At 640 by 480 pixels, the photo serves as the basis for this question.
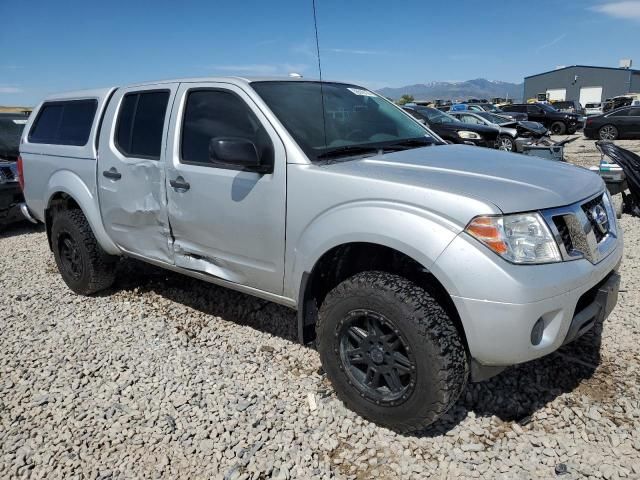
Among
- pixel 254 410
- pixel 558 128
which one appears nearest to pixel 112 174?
pixel 254 410

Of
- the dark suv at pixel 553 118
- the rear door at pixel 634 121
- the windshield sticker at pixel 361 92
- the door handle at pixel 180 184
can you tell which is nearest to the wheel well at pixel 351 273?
the door handle at pixel 180 184

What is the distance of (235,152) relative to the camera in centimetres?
274

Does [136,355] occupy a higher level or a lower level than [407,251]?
lower

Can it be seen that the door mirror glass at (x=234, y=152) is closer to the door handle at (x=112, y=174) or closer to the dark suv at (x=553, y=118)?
the door handle at (x=112, y=174)

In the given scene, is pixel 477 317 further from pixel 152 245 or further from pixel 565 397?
pixel 152 245

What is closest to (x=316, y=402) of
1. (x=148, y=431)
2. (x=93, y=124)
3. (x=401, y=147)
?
(x=148, y=431)

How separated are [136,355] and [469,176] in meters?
2.57

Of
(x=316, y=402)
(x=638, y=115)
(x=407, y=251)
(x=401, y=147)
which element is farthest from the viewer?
(x=638, y=115)

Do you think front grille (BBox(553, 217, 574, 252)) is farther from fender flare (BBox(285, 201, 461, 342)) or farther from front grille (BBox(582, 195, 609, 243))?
fender flare (BBox(285, 201, 461, 342))

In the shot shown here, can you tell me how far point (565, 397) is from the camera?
9.41 ft

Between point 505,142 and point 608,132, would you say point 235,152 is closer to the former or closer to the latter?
point 505,142

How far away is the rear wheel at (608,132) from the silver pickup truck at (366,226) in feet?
62.1

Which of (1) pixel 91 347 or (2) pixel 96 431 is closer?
(2) pixel 96 431

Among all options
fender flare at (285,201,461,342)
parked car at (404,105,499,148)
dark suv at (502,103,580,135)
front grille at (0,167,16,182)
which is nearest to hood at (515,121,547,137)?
parked car at (404,105,499,148)
